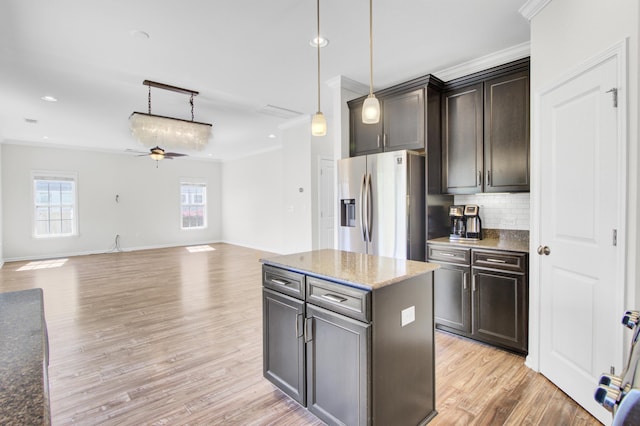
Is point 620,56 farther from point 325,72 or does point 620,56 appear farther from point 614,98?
point 325,72

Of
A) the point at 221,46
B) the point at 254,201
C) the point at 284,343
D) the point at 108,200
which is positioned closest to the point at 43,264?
the point at 108,200

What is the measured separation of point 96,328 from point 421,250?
3.54 m

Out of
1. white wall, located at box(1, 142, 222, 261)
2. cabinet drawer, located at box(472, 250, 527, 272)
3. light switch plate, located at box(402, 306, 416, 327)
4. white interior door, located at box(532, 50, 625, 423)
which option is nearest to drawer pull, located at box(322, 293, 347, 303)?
light switch plate, located at box(402, 306, 416, 327)

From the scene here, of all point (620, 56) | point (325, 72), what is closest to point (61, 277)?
point (325, 72)

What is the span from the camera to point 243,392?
2.23 meters

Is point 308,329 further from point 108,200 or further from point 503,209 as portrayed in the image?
point 108,200

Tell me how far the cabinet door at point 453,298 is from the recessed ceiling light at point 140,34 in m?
3.42

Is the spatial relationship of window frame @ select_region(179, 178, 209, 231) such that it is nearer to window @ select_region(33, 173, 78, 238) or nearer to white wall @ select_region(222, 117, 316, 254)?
white wall @ select_region(222, 117, 316, 254)

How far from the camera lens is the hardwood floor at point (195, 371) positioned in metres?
1.97

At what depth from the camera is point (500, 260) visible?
271 cm

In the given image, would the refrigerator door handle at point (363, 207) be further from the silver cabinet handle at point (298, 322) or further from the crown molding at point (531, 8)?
the crown molding at point (531, 8)

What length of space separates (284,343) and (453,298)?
1796 millimetres

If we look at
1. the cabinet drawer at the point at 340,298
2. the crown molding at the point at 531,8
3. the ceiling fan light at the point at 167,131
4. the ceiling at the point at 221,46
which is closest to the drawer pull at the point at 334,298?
the cabinet drawer at the point at 340,298

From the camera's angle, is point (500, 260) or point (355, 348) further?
point (500, 260)
